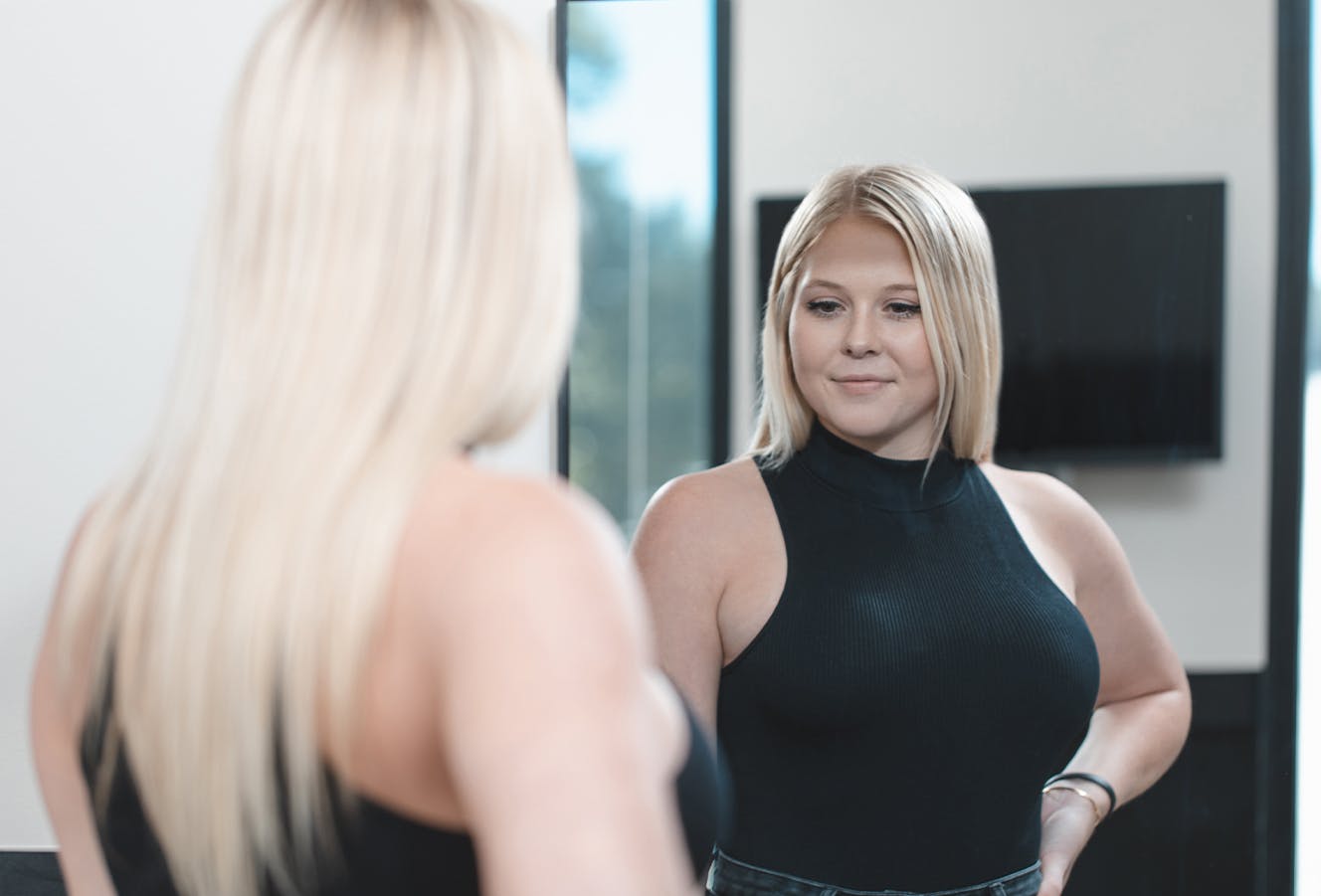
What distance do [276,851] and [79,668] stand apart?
17 cm

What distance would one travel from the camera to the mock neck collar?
1.35m

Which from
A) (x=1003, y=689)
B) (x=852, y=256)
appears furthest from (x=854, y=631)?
(x=852, y=256)

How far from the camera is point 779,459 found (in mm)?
1375

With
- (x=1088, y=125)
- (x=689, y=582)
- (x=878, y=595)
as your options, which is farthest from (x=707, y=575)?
(x=1088, y=125)

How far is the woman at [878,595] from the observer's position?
1259 millimetres

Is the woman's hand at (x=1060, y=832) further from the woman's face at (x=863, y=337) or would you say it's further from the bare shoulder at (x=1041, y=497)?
the woman's face at (x=863, y=337)

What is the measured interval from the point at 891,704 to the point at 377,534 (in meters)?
0.78

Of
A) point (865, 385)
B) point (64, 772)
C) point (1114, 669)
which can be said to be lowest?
point (1114, 669)

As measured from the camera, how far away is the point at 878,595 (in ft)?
4.22

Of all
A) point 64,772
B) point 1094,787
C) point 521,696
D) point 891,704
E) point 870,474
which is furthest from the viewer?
point 1094,787

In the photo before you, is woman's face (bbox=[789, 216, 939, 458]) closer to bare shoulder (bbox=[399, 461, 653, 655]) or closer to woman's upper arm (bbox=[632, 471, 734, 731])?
woman's upper arm (bbox=[632, 471, 734, 731])

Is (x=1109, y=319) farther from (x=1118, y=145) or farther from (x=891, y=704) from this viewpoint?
(x=891, y=704)

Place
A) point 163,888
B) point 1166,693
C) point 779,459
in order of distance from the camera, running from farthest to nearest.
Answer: point 1166,693 → point 779,459 → point 163,888

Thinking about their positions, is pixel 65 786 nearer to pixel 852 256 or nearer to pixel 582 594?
pixel 582 594
